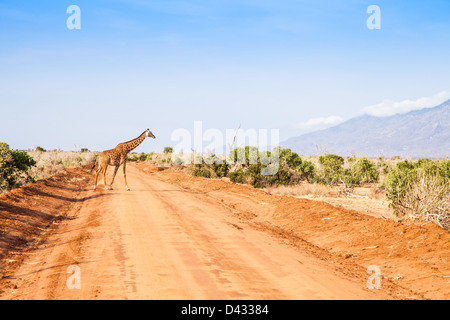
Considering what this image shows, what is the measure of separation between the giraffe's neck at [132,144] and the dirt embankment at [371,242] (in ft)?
30.1

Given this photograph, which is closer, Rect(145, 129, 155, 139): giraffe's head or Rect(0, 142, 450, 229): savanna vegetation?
Rect(0, 142, 450, 229): savanna vegetation

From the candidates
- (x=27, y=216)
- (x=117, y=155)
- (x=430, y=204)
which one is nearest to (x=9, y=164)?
(x=117, y=155)

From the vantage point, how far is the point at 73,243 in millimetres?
9891

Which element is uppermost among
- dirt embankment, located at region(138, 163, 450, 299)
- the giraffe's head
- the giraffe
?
the giraffe's head

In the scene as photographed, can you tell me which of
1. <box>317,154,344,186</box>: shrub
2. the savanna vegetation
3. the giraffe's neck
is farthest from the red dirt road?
<box>317,154,344,186</box>: shrub

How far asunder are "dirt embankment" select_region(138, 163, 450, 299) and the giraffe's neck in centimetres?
917

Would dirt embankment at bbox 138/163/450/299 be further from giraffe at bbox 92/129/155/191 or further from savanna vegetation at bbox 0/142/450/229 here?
giraffe at bbox 92/129/155/191

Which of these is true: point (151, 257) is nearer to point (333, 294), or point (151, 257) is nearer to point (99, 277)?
point (99, 277)

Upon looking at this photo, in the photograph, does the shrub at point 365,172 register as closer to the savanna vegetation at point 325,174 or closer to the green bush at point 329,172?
the savanna vegetation at point 325,174

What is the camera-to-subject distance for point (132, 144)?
2294 cm

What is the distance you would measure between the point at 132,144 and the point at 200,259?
51.8 ft

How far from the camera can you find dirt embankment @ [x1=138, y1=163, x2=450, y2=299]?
7.65 metres

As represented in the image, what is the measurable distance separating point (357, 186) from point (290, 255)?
20563 mm
